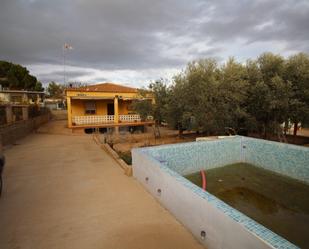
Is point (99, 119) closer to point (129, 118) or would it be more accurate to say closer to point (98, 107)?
point (98, 107)

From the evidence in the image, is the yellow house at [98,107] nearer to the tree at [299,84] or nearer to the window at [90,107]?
the window at [90,107]

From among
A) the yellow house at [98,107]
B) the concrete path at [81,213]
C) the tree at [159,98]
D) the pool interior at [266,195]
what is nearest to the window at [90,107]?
the yellow house at [98,107]

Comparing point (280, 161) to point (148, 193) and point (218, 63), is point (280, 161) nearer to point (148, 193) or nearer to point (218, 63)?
point (148, 193)

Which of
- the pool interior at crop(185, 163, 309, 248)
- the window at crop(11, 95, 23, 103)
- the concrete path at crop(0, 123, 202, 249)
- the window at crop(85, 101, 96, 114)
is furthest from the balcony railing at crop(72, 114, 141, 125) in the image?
the window at crop(11, 95, 23, 103)

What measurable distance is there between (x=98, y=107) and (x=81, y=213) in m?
19.3

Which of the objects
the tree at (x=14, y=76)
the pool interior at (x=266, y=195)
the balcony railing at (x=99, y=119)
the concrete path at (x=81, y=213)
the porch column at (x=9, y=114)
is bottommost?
the pool interior at (x=266, y=195)

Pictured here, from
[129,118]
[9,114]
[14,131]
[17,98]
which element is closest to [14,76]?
[17,98]

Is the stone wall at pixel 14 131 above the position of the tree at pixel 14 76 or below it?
below

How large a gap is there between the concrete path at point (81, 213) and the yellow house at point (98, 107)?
12.4 metres

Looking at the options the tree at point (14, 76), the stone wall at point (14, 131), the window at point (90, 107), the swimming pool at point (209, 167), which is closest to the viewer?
the swimming pool at point (209, 167)

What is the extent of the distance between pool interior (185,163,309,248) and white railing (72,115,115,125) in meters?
14.6

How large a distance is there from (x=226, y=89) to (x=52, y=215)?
977 cm

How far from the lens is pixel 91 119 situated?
19.8m

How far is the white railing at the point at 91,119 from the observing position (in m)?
19.3
